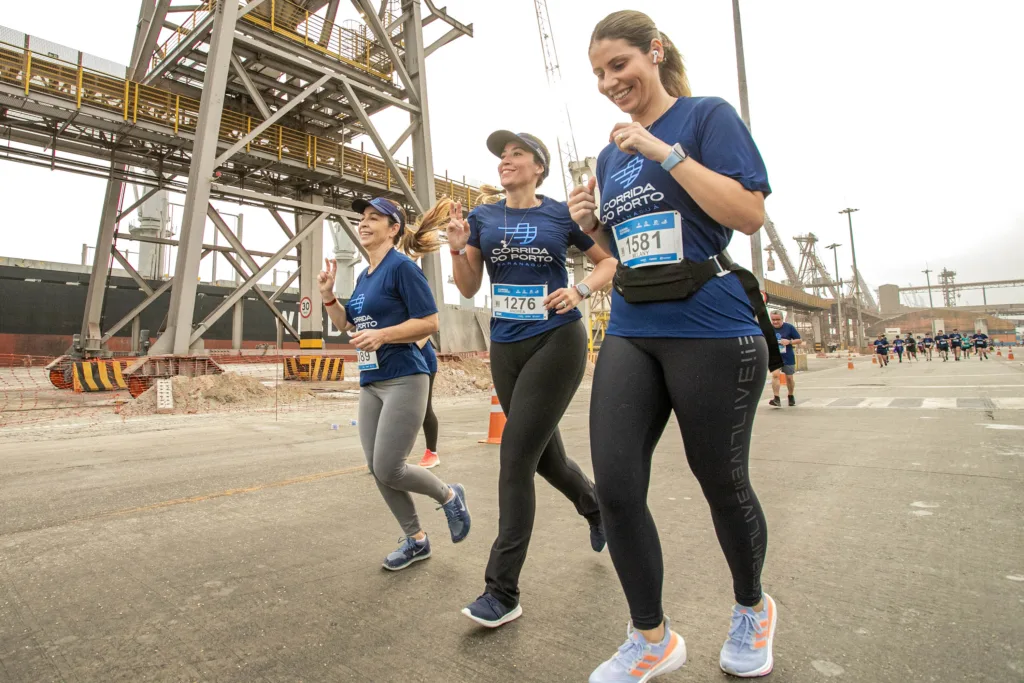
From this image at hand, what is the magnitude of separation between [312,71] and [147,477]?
1347 centimetres

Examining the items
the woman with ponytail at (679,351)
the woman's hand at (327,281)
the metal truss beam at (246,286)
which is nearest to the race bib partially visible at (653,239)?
the woman with ponytail at (679,351)

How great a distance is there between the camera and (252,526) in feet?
10.6

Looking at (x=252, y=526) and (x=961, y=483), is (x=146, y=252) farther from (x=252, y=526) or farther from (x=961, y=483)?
(x=961, y=483)

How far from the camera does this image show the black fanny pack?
1679mm

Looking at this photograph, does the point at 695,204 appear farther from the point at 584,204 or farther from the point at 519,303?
the point at 519,303

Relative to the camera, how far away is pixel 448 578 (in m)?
2.48

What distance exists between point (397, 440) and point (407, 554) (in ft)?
1.73

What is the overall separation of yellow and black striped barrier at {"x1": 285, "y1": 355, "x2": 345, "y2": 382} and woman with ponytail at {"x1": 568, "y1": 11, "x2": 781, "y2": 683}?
1728 centimetres

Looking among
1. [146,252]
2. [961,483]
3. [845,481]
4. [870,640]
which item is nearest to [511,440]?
[870,640]

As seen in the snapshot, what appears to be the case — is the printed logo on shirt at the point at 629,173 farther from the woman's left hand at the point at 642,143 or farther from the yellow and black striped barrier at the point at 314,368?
the yellow and black striped barrier at the point at 314,368

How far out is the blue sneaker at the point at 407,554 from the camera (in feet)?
8.41

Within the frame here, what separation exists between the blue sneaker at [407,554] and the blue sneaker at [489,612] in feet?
2.20

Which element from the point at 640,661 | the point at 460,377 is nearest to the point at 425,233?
the point at 640,661

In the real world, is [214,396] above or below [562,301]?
below
